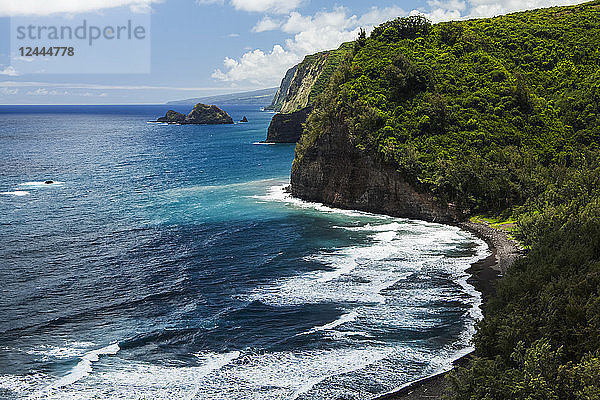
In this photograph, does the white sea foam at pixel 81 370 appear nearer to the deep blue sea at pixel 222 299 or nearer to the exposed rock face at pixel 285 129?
the deep blue sea at pixel 222 299

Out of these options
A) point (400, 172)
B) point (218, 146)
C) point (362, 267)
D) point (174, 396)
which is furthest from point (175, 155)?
point (174, 396)

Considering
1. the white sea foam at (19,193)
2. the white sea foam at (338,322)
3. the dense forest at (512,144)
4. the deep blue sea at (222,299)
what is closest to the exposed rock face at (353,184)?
the dense forest at (512,144)

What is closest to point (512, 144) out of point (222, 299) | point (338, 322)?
point (338, 322)

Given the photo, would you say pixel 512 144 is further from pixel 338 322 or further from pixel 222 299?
pixel 222 299

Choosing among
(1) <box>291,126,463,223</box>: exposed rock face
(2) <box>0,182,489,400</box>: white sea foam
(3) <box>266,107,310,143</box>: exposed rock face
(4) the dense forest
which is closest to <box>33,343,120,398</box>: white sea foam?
(2) <box>0,182,489,400</box>: white sea foam

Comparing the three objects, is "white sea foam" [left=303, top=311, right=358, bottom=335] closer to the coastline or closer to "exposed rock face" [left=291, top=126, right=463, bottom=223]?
the coastline

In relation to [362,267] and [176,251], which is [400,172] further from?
[176,251]
